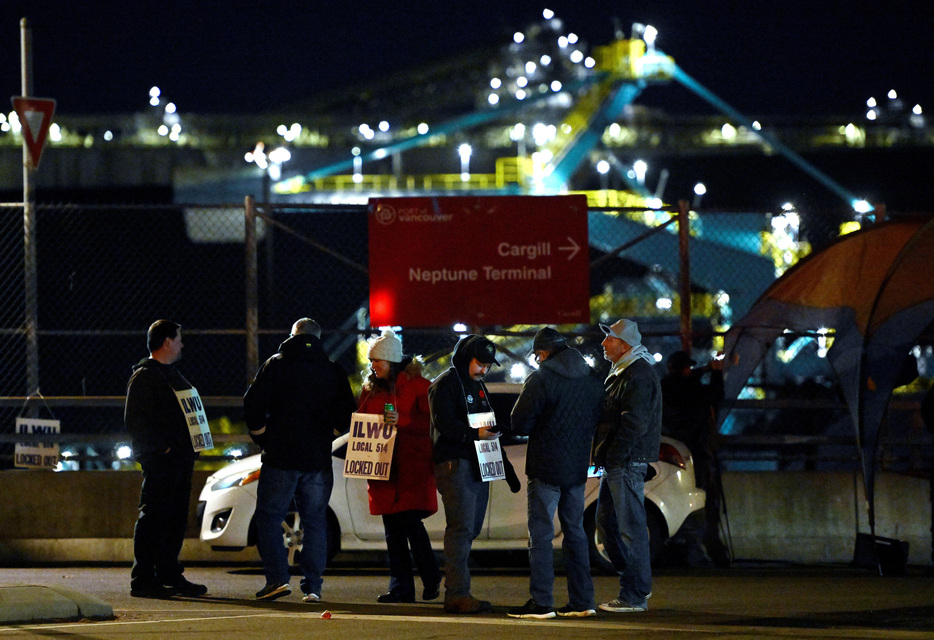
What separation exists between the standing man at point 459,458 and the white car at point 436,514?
2592 mm

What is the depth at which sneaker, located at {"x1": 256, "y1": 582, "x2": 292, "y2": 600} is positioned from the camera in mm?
8430

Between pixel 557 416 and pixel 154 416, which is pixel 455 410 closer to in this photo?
pixel 557 416

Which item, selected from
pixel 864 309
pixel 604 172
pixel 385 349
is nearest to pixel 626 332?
pixel 385 349

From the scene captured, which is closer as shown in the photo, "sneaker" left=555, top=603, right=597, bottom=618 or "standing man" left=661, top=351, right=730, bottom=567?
"sneaker" left=555, top=603, right=597, bottom=618

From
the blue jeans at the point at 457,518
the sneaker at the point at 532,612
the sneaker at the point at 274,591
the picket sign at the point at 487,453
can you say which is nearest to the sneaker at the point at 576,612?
the sneaker at the point at 532,612

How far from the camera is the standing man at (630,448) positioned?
7828 millimetres

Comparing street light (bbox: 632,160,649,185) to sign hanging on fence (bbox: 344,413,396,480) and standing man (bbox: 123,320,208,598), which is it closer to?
standing man (bbox: 123,320,208,598)

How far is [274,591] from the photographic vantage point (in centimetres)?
844

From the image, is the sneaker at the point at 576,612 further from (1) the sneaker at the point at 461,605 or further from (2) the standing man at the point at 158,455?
(2) the standing man at the point at 158,455

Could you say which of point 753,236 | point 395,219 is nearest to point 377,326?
point 395,219

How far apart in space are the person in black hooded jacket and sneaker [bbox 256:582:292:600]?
1244mm

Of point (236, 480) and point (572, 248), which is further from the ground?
point (572, 248)

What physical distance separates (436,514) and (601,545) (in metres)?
1.37

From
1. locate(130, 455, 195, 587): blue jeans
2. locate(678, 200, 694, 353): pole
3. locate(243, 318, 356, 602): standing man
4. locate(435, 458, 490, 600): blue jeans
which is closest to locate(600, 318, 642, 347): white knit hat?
locate(435, 458, 490, 600): blue jeans
